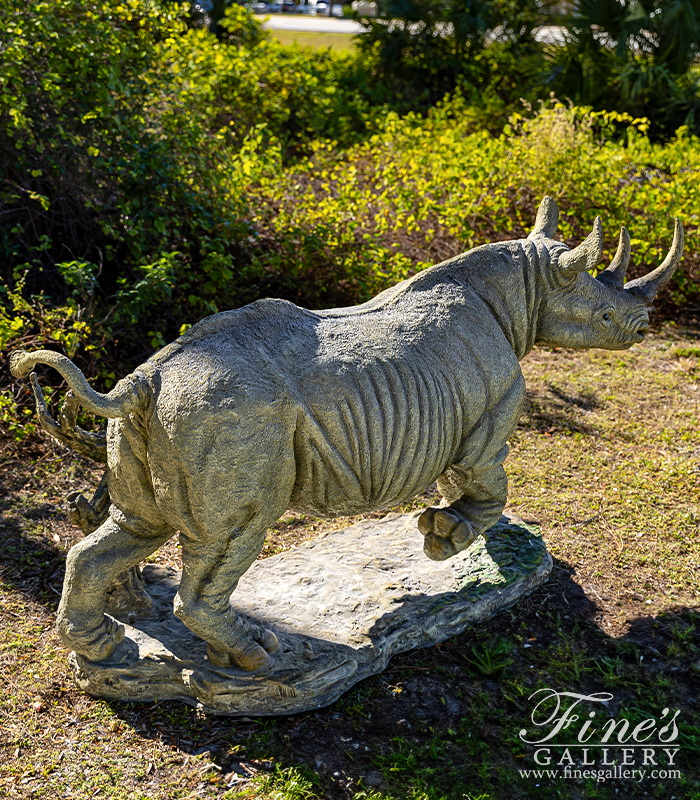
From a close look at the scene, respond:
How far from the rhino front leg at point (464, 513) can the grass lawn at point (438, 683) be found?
612 millimetres

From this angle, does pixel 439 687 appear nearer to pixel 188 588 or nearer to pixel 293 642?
pixel 293 642

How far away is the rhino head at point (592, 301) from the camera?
13.6 ft

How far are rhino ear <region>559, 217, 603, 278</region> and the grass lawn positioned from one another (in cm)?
194

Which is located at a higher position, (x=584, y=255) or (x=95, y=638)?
(x=584, y=255)

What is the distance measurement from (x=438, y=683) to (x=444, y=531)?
762mm

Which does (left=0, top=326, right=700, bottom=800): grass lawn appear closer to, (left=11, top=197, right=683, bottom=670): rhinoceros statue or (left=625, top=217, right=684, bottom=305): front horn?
(left=11, top=197, right=683, bottom=670): rhinoceros statue

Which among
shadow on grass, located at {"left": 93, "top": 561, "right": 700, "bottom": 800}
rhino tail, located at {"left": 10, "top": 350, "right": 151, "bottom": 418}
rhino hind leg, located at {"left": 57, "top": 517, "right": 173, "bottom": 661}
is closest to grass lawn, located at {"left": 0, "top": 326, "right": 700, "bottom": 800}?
shadow on grass, located at {"left": 93, "top": 561, "right": 700, "bottom": 800}

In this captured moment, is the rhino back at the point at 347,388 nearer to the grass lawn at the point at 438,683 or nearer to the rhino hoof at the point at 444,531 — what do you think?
the rhino hoof at the point at 444,531

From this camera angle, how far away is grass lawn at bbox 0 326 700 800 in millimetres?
3443

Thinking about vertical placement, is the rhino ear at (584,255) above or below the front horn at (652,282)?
above

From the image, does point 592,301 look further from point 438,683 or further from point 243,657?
point 243,657

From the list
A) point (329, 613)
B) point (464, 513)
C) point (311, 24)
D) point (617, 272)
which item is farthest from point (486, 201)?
point (311, 24)

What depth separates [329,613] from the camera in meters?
4.22

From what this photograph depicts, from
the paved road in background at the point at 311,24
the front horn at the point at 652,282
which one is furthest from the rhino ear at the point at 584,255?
the paved road in background at the point at 311,24
